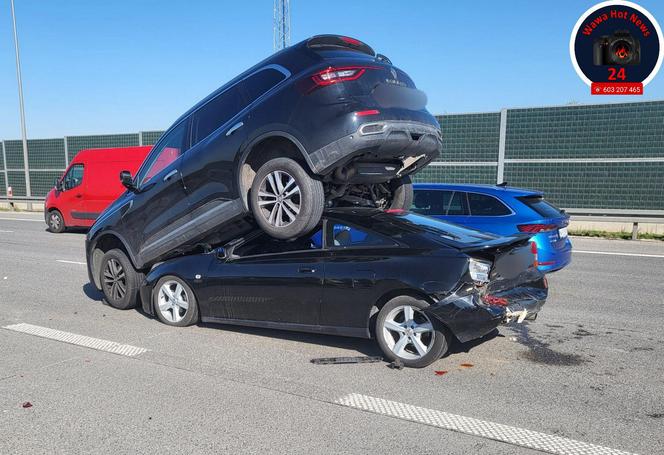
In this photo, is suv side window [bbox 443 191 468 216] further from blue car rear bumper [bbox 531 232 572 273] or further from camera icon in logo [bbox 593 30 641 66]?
camera icon in logo [bbox 593 30 641 66]

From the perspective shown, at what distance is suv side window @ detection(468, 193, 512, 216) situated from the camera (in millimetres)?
8125

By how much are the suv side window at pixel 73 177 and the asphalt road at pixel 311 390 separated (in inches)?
406

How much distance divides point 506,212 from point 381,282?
3937mm

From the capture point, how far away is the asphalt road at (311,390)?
11.4 feet

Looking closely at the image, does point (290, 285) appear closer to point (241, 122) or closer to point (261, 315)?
point (261, 315)

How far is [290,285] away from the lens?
524cm

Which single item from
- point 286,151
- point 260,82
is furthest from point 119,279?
point 260,82

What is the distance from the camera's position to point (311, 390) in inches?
169

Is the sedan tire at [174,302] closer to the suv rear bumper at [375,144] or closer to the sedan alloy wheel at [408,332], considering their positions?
the suv rear bumper at [375,144]

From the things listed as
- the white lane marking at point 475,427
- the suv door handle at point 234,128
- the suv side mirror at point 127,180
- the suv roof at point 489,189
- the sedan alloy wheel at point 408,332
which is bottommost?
the white lane marking at point 475,427

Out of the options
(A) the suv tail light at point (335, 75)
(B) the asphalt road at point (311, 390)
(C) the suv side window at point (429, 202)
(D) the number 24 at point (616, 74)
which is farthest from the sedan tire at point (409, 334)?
(D) the number 24 at point (616, 74)

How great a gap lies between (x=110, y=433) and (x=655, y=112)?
17.1m

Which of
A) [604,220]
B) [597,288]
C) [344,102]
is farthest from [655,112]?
[344,102]

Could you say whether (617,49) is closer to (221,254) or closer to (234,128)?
(234,128)
